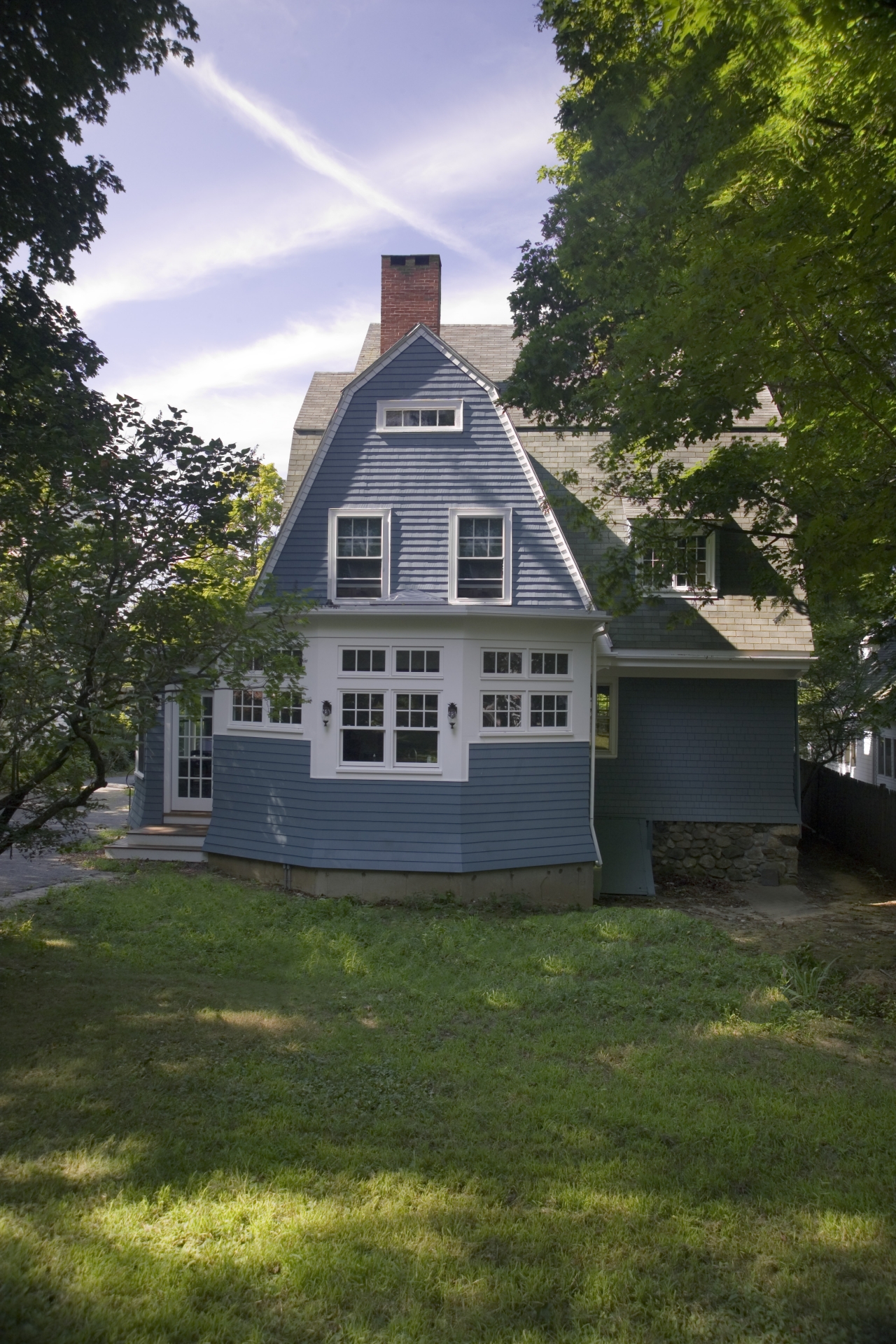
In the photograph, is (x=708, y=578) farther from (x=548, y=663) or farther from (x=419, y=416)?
(x=419, y=416)

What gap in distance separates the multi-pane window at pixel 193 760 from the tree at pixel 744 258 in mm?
7127

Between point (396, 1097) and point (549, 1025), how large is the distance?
6.22ft

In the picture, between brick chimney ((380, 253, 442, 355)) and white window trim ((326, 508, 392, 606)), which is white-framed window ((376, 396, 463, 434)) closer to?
white window trim ((326, 508, 392, 606))

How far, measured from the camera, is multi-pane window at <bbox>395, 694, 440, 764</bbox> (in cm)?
1233

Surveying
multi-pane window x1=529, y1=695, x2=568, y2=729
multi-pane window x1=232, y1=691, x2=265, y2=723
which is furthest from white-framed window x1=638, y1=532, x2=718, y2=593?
multi-pane window x1=232, y1=691, x2=265, y2=723

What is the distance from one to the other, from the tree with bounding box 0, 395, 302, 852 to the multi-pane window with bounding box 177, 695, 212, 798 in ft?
25.9

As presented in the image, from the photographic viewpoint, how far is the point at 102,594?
21.3 feet

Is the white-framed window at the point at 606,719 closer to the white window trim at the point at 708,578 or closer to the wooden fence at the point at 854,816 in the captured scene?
the white window trim at the point at 708,578

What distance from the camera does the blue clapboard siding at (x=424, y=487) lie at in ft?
42.4

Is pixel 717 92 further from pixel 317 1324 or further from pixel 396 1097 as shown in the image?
pixel 317 1324

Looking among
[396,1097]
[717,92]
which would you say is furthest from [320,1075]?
[717,92]

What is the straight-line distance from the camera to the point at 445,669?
12305mm

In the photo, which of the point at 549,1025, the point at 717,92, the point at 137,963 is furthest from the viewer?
the point at 137,963

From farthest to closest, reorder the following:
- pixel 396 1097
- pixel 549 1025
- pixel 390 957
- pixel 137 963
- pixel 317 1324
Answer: pixel 390 957
pixel 137 963
pixel 549 1025
pixel 396 1097
pixel 317 1324
